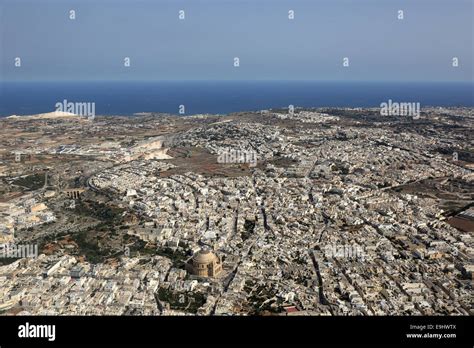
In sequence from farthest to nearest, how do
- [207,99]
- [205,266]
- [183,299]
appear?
[207,99] < [205,266] < [183,299]

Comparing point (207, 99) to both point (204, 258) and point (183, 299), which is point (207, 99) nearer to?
point (204, 258)

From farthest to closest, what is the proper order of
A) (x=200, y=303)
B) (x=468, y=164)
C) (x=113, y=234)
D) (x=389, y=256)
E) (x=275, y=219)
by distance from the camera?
(x=468, y=164) → (x=275, y=219) → (x=113, y=234) → (x=389, y=256) → (x=200, y=303)

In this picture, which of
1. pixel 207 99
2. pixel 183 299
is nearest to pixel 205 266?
pixel 183 299

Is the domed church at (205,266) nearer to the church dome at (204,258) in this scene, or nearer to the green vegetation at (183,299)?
the church dome at (204,258)

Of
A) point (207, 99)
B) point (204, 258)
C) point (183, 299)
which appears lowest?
point (183, 299)

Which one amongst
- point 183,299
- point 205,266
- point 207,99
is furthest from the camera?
point 207,99

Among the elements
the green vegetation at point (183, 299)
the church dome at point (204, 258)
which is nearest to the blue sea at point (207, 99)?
the church dome at point (204, 258)

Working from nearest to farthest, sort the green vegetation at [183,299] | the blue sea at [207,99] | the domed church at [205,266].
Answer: the green vegetation at [183,299]
the domed church at [205,266]
the blue sea at [207,99]

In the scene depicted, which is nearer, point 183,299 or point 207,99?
point 183,299

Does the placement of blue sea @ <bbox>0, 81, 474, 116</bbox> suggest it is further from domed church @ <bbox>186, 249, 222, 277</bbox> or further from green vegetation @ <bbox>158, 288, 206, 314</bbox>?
green vegetation @ <bbox>158, 288, 206, 314</bbox>
